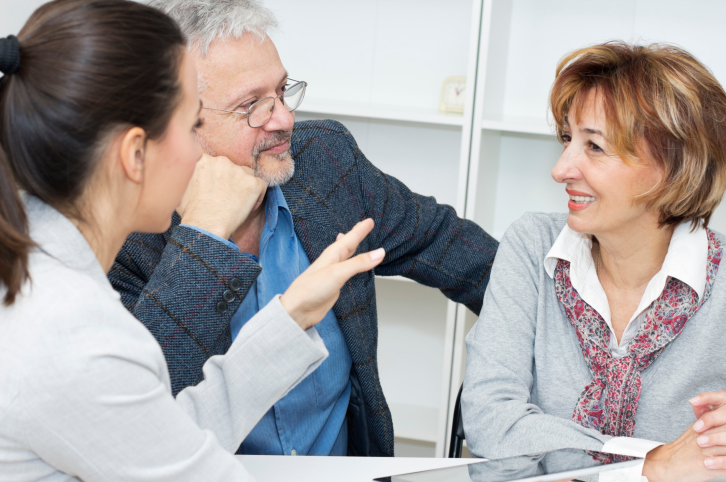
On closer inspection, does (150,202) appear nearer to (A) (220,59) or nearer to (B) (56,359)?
(B) (56,359)

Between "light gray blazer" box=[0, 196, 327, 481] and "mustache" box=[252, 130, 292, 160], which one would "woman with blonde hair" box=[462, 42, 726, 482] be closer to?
"mustache" box=[252, 130, 292, 160]

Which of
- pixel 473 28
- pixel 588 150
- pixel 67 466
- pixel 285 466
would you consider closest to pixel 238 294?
pixel 285 466

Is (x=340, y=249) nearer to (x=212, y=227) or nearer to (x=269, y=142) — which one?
(x=212, y=227)

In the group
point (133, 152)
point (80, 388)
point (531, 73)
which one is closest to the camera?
point (80, 388)

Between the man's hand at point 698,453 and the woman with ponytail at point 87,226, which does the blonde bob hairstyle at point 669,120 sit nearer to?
the man's hand at point 698,453

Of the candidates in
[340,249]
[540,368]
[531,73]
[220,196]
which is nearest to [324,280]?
[340,249]

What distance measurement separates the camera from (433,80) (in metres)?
2.33

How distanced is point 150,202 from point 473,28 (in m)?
1.40

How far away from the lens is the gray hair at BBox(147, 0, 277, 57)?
1.27 meters

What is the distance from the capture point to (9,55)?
0.66 meters

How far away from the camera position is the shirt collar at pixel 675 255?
1.20 m

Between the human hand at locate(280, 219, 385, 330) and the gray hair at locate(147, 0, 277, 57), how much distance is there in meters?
0.56

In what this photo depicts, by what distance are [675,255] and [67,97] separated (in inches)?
41.9

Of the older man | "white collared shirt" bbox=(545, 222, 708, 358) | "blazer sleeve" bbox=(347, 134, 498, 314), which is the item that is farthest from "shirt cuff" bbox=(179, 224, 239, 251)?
"white collared shirt" bbox=(545, 222, 708, 358)
